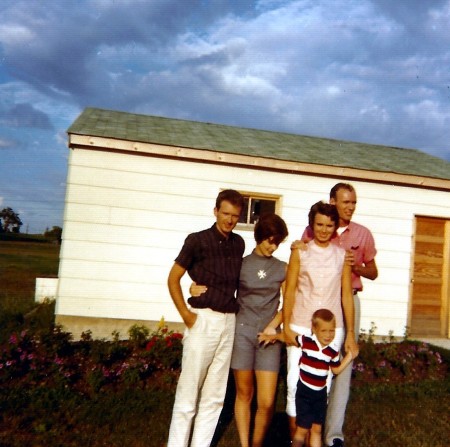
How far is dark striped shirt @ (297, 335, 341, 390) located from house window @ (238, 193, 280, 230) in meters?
4.66

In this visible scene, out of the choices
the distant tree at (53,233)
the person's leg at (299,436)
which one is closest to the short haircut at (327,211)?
the person's leg at (299,436)

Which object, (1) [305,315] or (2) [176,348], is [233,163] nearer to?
(2) [176,348]

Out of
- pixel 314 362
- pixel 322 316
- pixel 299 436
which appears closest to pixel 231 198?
pixel 322 316

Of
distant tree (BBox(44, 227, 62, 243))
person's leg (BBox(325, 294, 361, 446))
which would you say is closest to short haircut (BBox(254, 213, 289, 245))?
person's leg (BBox(325, 294, 361, 446))

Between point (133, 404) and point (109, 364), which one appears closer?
point (133, 404)

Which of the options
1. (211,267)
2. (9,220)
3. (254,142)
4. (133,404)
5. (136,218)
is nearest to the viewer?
(211,267)

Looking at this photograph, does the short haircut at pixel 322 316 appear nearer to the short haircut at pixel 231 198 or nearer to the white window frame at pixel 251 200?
the short haircut at pixel 231 198

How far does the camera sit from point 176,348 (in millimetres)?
5676

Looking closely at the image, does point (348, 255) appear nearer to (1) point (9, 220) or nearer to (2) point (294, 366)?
(2) point (294, 366)

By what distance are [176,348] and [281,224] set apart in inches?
118

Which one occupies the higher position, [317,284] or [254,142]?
[254,142]

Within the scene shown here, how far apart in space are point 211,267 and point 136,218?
14.6 ft

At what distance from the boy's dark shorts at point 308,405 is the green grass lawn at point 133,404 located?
0.98 m

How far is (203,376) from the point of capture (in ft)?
10.8
